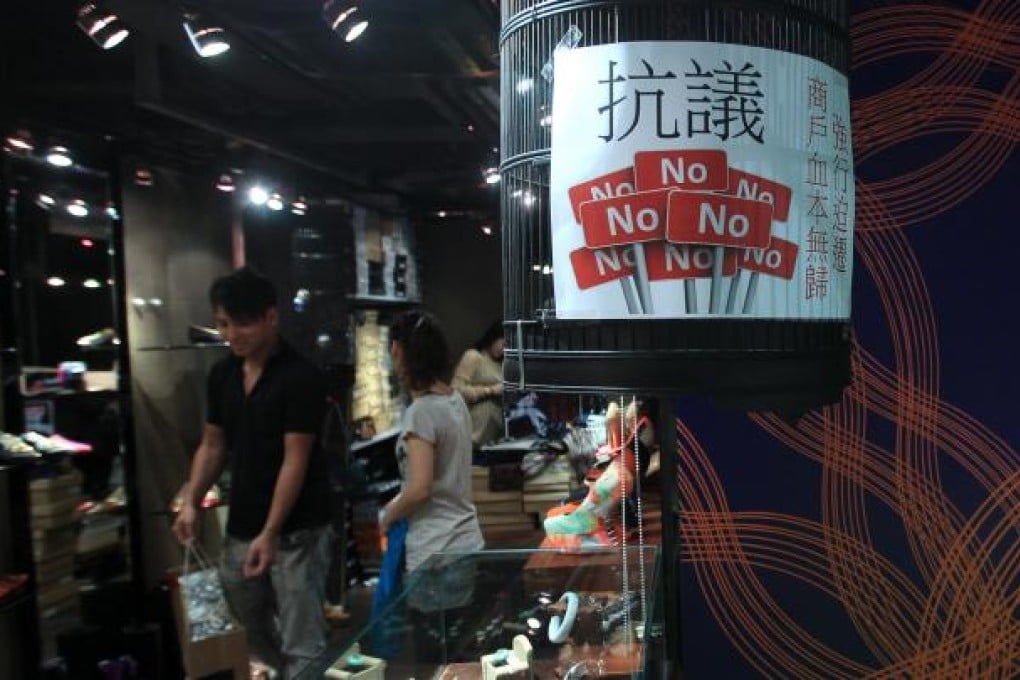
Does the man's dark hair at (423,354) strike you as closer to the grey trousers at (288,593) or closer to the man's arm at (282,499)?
the man's arm at (282,499)

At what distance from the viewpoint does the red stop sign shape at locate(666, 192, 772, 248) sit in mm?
746

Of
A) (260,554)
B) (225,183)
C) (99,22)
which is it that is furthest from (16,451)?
(225,183)

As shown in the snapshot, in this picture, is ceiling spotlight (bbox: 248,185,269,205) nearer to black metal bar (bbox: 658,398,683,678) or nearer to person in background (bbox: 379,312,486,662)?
person in background (bbox: 379,312,486,662)

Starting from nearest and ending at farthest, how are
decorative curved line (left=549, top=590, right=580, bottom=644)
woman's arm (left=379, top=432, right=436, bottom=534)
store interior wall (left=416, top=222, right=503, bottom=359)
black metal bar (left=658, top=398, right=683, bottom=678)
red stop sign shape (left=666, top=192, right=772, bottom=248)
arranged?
red stop sign shape (left=666, top=192, right=772, bottom=248)
black metal bar (left=658, top=398, right=683, bottom=678)
decorative curved line (left=549, top=590, right=580, bottom=644)
woman's arm (left=379, top=432, right=436, bottom=534)
store interior wall (left=416, top=222, right=503, bottom=359)

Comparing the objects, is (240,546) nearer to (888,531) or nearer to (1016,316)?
(888,531)

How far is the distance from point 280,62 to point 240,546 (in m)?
1.86

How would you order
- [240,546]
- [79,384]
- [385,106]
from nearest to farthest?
A: [240,546]
[79,384]
[385,106]

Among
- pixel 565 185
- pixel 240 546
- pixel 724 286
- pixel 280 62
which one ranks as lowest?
pixel 240 546

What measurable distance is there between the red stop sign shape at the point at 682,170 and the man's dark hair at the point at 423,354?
1849 millimetres

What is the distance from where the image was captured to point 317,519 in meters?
2.74

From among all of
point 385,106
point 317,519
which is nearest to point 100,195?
point 385,106

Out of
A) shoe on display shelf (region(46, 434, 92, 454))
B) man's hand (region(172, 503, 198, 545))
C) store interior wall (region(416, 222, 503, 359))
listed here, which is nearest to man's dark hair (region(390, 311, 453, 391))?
store interior wall (region(416, 222, 503, 359))

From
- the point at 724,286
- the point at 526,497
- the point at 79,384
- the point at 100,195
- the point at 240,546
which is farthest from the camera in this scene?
the point at 100,195

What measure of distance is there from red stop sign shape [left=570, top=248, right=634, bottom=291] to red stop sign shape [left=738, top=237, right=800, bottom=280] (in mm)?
107
